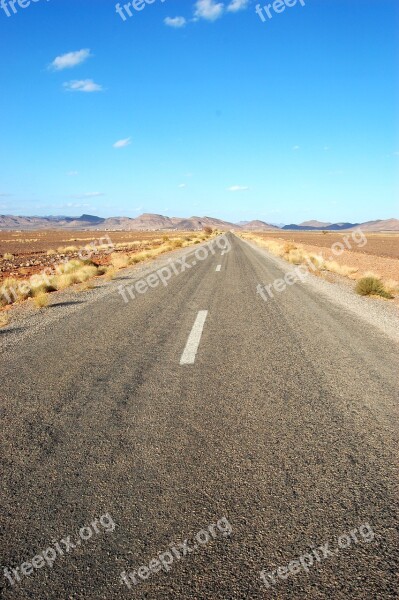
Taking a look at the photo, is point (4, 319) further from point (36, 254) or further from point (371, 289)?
point (36, 254)

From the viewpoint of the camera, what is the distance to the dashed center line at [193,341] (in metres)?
4.84

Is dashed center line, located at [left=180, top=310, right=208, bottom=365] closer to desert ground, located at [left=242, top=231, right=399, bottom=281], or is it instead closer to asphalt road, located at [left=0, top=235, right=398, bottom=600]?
asphalt road, located at [left=0, top=235, right=398, bottom=600]

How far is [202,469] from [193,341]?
10.1 ft

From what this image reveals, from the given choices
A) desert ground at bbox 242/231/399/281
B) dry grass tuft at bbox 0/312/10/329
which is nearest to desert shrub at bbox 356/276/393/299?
desert ground at bbox 242/231/399/281

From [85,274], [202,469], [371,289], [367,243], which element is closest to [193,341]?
[202,469]

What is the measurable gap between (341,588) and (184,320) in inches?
214

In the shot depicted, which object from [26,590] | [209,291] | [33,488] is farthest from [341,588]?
[209,291]

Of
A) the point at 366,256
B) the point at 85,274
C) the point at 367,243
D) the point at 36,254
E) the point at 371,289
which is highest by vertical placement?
the point at 367,243

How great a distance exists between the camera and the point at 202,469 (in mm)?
2613

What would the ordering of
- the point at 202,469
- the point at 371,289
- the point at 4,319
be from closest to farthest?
the point at 202,469
the point at 4,319
the point at 371,289

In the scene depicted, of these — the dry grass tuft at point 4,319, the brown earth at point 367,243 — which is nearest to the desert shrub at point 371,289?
the dry grass tuft at point 4,319

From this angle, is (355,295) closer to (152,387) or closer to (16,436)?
(152,387)

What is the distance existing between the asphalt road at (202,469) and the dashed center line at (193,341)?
0.15 ft

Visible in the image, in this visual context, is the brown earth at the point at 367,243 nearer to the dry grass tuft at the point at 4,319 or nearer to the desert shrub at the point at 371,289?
the desert shrub at the point at 371,289
